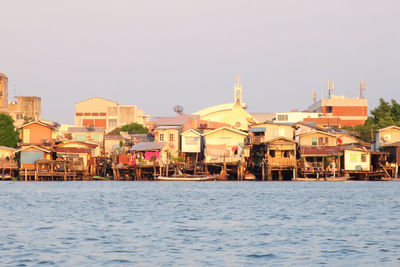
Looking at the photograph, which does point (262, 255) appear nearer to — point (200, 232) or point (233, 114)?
point (200, 232)

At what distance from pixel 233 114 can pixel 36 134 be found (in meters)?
30.3

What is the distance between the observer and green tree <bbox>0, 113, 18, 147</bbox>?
98625 millimetres

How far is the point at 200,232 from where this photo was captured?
2995 cm

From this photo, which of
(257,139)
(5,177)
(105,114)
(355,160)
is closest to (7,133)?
(5,177)

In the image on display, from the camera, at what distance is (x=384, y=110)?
109250 mm

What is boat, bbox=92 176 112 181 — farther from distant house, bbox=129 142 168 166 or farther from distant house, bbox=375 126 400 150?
distant house, bbox=375 126 400 150

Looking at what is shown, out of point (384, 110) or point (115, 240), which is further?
point (384, 110)

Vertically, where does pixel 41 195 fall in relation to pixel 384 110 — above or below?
below

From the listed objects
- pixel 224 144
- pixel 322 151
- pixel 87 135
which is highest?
pixel 87 135

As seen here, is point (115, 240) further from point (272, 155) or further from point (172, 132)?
point (172, 132)

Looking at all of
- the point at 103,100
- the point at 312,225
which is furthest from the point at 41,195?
the point at 103,100

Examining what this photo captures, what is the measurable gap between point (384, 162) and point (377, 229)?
55856 millimetres

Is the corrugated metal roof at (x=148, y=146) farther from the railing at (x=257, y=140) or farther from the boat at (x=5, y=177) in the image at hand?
the boat at (x=5, y=177)

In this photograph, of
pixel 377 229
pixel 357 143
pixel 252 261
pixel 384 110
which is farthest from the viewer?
pixel 384 110
